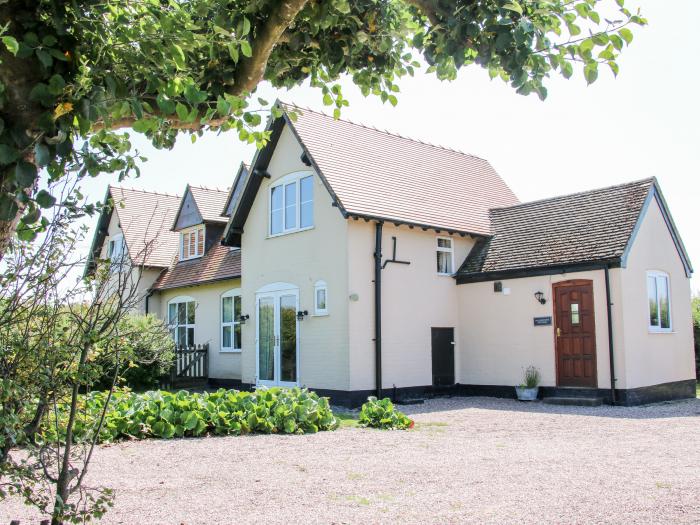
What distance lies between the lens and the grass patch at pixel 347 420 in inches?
458

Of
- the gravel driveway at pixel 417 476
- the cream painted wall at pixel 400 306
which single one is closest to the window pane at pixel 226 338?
the cream painted wall at pixel 400 306

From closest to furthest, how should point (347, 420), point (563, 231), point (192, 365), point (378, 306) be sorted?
point (347, 420)
point (378, 306)
point (563, 231)
point (192, 365)

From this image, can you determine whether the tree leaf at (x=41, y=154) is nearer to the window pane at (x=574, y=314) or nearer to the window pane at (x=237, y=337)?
the window pane at (x=574, y=314)

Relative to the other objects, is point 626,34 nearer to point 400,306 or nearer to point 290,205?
point 400,306

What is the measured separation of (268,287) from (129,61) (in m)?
13.6

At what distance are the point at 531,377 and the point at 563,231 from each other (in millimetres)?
3853

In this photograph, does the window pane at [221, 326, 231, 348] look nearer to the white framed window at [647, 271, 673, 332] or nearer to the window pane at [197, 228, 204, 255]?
the window pane at [197, 228, 204, 255]

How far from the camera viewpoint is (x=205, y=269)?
2198cm

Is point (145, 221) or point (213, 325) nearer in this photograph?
point (213, 325)

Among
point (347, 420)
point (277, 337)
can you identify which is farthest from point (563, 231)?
point (347, 420)

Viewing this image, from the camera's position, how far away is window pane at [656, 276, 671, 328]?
54.2 feet

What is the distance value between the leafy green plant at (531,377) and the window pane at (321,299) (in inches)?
205

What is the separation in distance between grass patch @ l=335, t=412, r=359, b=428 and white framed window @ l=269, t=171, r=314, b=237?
5149 mm

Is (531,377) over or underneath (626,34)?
underneath
